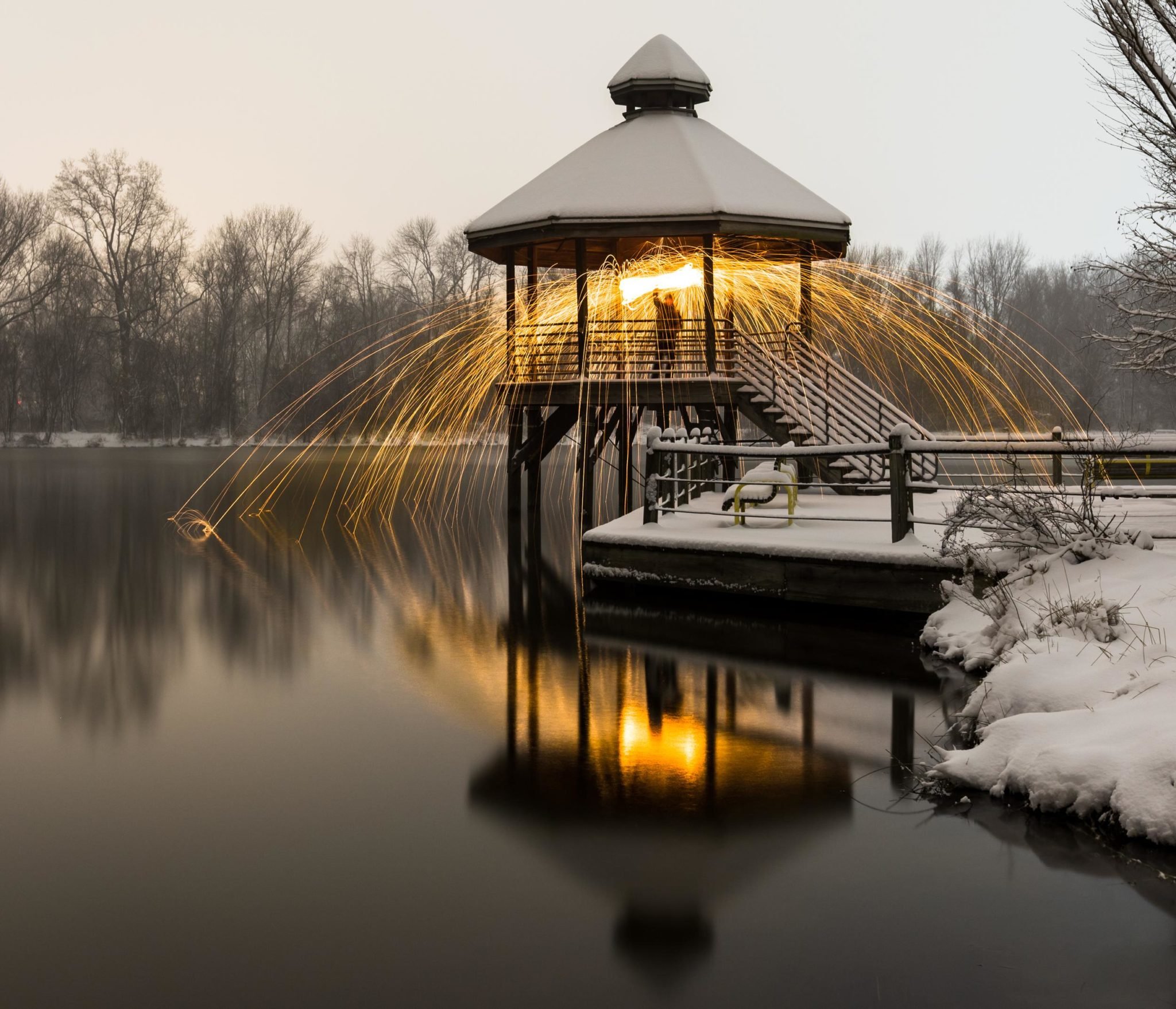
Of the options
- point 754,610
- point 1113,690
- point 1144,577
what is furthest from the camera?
point 754,610

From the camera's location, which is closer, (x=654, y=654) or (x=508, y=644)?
(x=654, y=654)

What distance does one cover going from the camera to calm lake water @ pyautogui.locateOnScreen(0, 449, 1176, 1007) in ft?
13.4

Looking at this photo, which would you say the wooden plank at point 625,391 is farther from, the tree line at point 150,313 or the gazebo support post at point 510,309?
the tree line at point 150,313

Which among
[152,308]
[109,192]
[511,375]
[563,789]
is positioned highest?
[109,192]

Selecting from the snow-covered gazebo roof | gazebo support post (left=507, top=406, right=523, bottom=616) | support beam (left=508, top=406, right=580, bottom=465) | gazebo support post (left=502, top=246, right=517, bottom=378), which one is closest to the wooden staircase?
the snow-covered gazebo roof

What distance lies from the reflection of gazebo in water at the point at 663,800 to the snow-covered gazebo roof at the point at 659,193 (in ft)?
34.4

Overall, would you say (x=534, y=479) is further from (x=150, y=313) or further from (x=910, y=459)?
(x=150, y=313)

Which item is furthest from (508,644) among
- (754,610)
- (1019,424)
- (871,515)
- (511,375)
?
(1019,424)

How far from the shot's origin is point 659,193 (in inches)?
688

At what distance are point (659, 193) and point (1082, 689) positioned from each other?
12.7m

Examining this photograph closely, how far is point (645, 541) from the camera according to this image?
39.2ft

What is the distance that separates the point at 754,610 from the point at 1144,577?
13.5 feet

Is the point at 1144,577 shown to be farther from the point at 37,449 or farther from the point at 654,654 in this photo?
the point at 37,449

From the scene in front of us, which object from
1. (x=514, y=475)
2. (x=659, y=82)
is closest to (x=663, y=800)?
(x=514, y=475)
